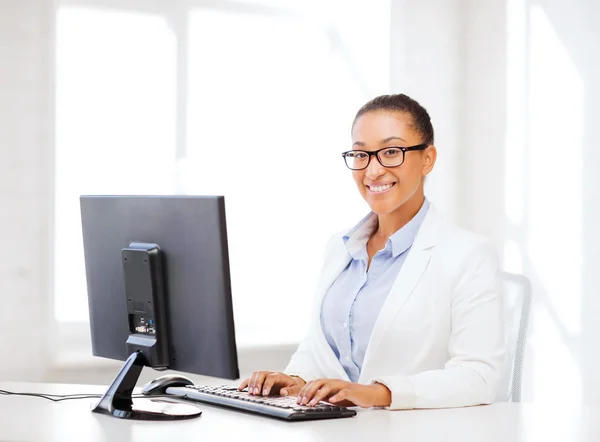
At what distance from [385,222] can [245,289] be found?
1.86m

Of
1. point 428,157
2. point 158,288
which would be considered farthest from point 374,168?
point 158,288

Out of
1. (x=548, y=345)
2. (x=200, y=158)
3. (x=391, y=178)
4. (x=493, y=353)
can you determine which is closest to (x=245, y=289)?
(x=200, y=158)

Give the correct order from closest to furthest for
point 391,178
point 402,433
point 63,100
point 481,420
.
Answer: point 402,433, point 481,420, point 391,178, point 63,100

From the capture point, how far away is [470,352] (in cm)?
206

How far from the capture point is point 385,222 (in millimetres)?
2455

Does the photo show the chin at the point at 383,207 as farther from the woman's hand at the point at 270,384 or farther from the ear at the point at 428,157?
the woman's hand at the point at 270,384

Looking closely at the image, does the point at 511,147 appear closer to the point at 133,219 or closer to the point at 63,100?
the point at 63,100

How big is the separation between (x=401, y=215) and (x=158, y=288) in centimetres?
91

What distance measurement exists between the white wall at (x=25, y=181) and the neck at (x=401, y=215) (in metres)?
1.91

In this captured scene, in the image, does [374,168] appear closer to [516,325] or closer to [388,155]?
[388,155]

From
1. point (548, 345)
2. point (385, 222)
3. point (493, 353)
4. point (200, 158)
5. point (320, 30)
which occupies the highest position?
point (320, 30)

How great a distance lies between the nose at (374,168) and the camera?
230 cm

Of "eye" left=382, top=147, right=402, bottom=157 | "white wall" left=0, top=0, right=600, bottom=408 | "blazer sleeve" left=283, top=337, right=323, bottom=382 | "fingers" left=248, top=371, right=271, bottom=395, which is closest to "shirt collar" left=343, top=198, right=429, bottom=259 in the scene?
"eye" left=382, top=147, right=402, bottom=157

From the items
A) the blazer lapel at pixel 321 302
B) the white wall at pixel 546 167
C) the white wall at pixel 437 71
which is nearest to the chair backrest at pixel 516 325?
the blazer lapel at pixel 321 302
